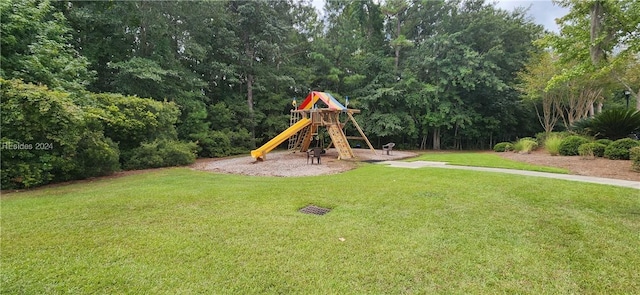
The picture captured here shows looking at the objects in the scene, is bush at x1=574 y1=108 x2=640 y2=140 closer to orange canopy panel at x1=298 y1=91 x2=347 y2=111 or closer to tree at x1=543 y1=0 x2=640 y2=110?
tree at x1=543 y1=0 x2=640 y2=110

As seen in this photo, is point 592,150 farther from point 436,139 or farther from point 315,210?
point 436,139

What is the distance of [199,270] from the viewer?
2604 mm

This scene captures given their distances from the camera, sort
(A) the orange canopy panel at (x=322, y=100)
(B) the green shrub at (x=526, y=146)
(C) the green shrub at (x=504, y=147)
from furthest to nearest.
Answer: (C) the green shrub at (x=504, y=147)
(A) the orange canopy panel at (x=322, y=100)
(B) the green shrub at (x=526, y=146)

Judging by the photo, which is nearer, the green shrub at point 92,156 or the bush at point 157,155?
the green shrub at point 92,156

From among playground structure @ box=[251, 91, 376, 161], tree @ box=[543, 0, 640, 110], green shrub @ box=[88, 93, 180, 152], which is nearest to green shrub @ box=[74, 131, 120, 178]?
green shrub @ box=[88, 93, 180, 152]

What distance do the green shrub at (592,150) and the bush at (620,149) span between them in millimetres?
364

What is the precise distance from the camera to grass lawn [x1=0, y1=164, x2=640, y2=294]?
7.88ft

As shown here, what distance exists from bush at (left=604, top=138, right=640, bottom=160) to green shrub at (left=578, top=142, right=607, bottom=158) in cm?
36

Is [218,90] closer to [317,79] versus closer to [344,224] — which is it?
[317,79]

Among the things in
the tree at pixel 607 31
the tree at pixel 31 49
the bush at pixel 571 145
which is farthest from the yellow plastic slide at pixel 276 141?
the bush at pixel 571 145

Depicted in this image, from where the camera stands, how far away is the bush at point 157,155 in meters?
10.5

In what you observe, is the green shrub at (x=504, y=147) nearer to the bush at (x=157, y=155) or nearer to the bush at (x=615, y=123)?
the bush at (x=615, y=123)

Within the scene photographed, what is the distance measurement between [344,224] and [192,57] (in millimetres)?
17649

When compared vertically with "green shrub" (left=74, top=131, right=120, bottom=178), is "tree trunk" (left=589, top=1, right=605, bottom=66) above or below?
above
